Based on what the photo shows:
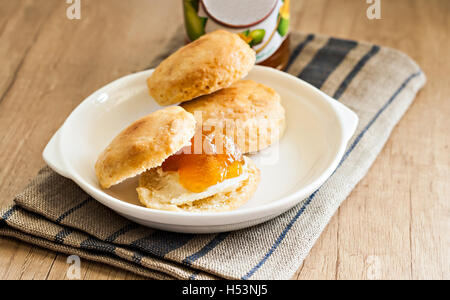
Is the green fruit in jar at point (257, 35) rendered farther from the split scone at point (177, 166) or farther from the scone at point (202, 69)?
the split scone at point (177, 166)

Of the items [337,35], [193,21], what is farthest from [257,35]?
[337,35]

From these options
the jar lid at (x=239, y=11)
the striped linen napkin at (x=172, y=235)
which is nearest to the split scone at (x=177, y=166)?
the striped linen napkin at (x=172, y=235)

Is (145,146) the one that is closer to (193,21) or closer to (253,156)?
(253,156)

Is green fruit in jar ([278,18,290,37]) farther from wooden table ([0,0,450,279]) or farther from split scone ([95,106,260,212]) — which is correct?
split scone ([95,106,260,212])

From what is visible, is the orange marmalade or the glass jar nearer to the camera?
the orange marmalade

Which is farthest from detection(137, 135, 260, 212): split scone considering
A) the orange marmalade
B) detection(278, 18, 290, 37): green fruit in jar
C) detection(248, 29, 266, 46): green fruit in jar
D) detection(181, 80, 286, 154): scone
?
detection(278, 18, 290, 37): green fruit in jar

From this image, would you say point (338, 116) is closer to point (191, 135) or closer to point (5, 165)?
point (191, 135)
